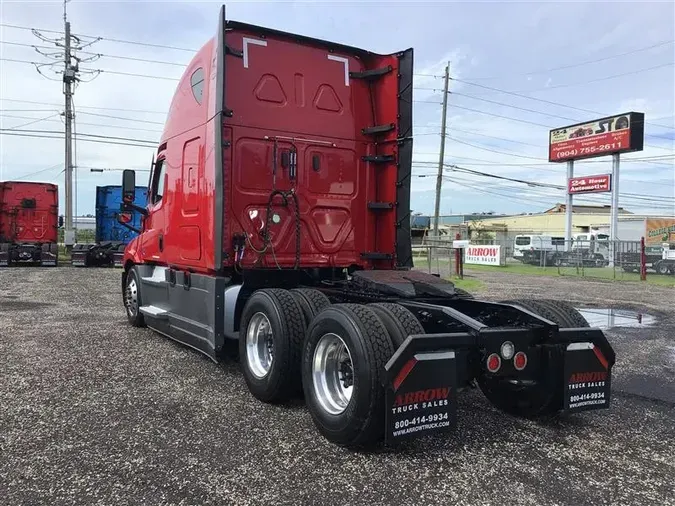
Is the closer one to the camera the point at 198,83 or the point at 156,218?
the point at 198,83

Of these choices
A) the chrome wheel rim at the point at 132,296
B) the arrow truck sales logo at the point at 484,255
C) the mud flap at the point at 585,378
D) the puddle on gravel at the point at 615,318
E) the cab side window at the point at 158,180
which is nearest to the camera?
the mud flap at the point at 585,378

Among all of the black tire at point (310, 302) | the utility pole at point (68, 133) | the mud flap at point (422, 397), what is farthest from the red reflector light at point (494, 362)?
the utility pole at point (68, 133)

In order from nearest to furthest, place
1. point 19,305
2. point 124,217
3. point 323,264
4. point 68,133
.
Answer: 1. point 323,264
2. point 124,217
3. point 19,305
4. point 68,133

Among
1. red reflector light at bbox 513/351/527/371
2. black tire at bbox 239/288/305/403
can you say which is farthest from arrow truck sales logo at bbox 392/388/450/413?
black tire at bbox 239/288/305/403

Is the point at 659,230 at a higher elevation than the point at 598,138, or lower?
lower

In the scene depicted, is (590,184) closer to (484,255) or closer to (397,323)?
(484,255)

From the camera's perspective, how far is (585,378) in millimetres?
4180

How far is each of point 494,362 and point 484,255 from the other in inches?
1066

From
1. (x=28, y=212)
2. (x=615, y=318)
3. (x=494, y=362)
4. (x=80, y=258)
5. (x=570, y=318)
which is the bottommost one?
(x=615, y=318)

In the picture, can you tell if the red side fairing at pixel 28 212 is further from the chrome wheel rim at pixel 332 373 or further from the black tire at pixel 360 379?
the black tire at pixel 360 379

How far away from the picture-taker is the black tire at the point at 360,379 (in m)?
3.65

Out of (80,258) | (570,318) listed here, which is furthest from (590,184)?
(570,318)

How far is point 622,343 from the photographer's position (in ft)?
Answer: 26.4

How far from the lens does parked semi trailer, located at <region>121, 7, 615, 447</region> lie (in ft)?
12.4
